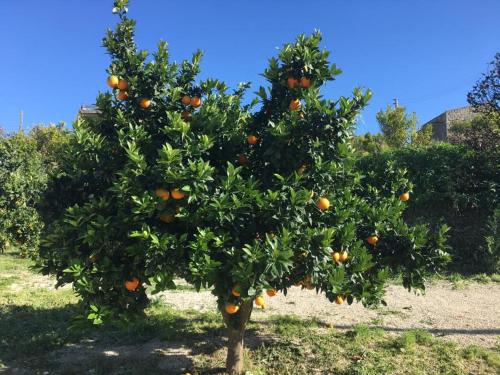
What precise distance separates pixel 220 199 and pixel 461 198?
24.9 feet

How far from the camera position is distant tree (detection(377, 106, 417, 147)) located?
26.7 metres

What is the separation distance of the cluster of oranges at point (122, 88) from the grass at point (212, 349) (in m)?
1.78

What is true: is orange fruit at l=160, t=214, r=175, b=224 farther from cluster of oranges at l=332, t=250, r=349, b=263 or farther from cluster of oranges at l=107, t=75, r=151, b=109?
cluster of oranges at l=332, t=250, r=349, b=263

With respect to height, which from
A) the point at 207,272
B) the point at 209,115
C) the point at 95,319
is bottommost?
the point at 95,319

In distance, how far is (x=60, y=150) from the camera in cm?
398

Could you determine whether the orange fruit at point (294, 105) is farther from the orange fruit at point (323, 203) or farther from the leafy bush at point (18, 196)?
the leafy bush at point (18, 196)

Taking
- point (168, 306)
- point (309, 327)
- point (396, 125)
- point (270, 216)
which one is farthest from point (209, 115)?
point (396, 125)

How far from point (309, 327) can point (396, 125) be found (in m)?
23.3

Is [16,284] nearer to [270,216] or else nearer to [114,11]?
[114,11]

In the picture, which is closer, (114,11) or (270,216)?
(270,216)

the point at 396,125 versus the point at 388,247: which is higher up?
the point at 396,125

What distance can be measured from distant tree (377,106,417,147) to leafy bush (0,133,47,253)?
65.6ft

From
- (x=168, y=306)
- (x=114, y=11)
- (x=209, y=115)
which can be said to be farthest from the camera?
(x=168, y=306)

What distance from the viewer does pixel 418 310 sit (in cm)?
655
